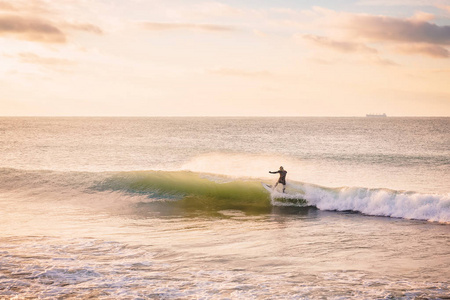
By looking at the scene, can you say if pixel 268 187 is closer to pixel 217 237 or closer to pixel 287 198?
pixel 287 198

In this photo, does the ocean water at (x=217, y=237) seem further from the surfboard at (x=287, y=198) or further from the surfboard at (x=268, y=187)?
the surfboard at (x=268, y=187)

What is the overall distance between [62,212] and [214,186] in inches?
337

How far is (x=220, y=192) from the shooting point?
22281 millimetres

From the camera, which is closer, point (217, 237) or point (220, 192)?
point (217, 237)

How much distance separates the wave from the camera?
17.4 meters

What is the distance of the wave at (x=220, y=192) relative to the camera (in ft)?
57.1

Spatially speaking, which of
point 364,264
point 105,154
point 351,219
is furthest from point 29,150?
point 364,264

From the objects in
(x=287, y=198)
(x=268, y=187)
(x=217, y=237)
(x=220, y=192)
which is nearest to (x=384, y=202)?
(x=287, y=198)

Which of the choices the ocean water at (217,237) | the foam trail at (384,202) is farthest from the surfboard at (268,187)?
the foam trail at (384,202)

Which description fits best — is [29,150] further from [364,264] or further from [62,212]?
[364,264]

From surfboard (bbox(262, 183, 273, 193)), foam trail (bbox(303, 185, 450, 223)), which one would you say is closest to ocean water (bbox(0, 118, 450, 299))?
foam trail (bbox(303, 185, 450, 223))

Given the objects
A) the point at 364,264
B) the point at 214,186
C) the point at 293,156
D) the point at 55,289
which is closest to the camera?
the point at 55,289

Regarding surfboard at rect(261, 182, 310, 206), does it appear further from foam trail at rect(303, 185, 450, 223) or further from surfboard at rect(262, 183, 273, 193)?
foam trail at rect(303, 185, 450, 223)

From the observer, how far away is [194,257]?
10.8m
